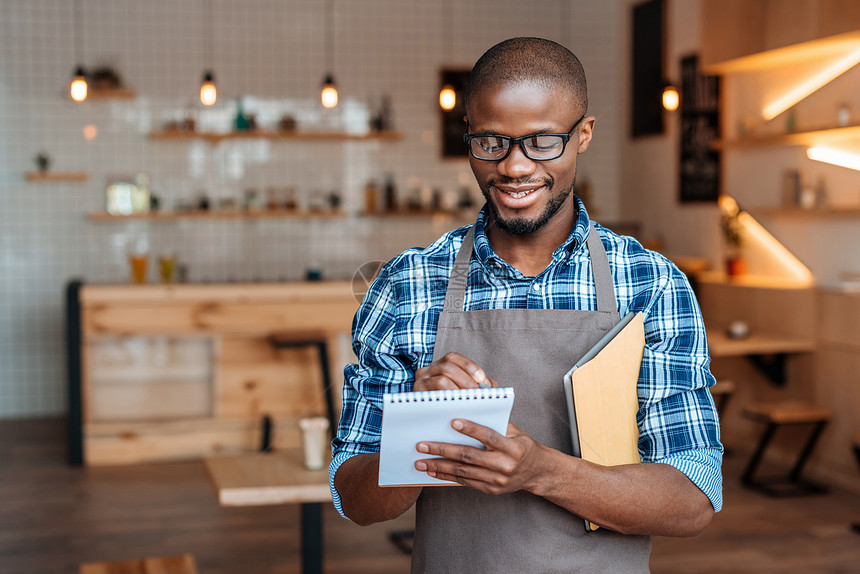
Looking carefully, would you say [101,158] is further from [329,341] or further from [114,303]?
[329,341]

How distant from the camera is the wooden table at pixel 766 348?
15.6 feet

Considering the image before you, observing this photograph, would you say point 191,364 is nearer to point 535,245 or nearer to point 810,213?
point 810,213

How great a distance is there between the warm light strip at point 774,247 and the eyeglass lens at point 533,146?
438 centimetres

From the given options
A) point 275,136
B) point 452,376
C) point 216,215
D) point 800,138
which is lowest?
point 452,376

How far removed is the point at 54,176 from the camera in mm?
6285

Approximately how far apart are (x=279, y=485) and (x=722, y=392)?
10.7ft

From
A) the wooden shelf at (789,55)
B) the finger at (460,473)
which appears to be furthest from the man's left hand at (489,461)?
the wooden shelf at (789,55)

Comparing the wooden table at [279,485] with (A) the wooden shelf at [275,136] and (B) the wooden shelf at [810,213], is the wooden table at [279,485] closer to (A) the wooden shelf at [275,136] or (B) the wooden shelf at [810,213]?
(B) the wooden shelf at [810,213]

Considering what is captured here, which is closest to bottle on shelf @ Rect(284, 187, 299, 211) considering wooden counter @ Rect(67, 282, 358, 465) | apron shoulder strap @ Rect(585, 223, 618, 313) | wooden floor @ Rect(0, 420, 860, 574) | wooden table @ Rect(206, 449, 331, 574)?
wooden counter @ Rect(67, 282, 358, 465)

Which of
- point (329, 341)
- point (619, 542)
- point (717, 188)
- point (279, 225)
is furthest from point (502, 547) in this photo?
point (279, 225)

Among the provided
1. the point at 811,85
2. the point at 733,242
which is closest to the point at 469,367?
the point at 811,85

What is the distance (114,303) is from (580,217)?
14.1 feet

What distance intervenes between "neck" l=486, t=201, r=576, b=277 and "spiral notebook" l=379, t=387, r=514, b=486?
0.31 meters

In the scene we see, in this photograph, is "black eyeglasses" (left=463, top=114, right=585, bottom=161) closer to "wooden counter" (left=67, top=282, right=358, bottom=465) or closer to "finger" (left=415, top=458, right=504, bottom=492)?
"finger" (left=415, top=458, right=504, bottom=492)
